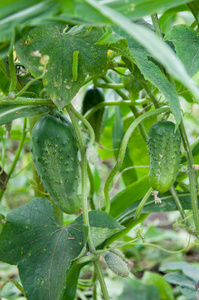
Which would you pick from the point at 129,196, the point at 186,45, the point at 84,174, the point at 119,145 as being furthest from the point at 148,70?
the point at 119,145

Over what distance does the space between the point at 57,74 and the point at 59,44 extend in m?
0.06

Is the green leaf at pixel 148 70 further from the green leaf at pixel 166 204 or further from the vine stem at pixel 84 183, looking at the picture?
the green leaf at pixel 166 204

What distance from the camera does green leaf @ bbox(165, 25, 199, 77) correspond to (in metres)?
0.57

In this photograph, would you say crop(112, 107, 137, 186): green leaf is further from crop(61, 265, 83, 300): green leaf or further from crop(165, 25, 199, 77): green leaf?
crop(165, 25, 199, 77): green leaf

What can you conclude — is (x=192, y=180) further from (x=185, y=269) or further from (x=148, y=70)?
(x=185, y=269)

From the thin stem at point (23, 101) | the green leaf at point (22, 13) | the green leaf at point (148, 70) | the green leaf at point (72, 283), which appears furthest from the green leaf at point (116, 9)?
the green leaf at point (72, 283)

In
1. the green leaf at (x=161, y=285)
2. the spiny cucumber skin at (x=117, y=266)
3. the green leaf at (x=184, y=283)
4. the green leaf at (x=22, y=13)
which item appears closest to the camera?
the green leaf at (x=22, y=13)

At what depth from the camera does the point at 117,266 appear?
63 cm

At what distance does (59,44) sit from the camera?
62 cm

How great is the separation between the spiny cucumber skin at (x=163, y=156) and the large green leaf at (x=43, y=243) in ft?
0.38

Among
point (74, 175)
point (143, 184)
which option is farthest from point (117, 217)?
point (74, 175)

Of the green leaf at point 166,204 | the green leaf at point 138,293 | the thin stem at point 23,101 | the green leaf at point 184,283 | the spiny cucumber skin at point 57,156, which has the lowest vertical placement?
the green leaf at point 184,283

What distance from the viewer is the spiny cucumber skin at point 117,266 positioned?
2.04ft

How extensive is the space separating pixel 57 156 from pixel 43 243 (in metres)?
0.18
